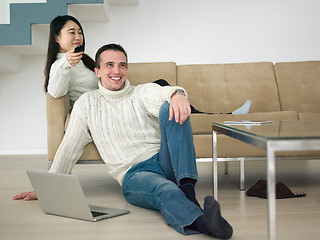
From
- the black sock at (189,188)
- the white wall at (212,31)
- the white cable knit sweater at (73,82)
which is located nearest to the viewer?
the black sock at (189,188)

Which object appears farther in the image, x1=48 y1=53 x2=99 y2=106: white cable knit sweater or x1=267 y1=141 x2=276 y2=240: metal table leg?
x1=48 y1=53 x2=99 y2=106: white cable knit sweater

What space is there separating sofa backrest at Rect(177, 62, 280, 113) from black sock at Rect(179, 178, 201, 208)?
4.81 feet

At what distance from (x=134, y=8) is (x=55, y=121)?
2715mm

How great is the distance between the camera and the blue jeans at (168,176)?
4.38 ft

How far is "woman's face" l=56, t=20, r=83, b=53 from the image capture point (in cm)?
244

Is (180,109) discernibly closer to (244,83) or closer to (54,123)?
(54,123)

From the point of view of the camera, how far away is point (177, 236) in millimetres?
1335

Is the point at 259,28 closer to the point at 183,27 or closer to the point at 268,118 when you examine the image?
the point at 183,27

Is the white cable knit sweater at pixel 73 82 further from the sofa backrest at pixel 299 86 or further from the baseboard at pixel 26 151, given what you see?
the baseboard at pixel 26 151

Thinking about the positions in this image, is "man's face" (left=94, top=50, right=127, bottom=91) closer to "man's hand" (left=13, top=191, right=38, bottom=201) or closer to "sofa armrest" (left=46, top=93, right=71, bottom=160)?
"sofa armrest" (left=46, top=93, right=71, bottom=160)

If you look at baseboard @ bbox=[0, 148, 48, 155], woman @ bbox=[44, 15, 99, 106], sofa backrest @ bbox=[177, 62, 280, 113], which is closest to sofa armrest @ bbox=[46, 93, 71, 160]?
woman @ bbox=[44, 15, 99, 106]

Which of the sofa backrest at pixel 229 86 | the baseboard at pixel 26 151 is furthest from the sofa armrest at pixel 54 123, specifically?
the baseboard at pixel 26 151

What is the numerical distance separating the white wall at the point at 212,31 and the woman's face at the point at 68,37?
2101 millimetres

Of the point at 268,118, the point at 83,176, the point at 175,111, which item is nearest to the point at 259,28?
the point at 268,118
